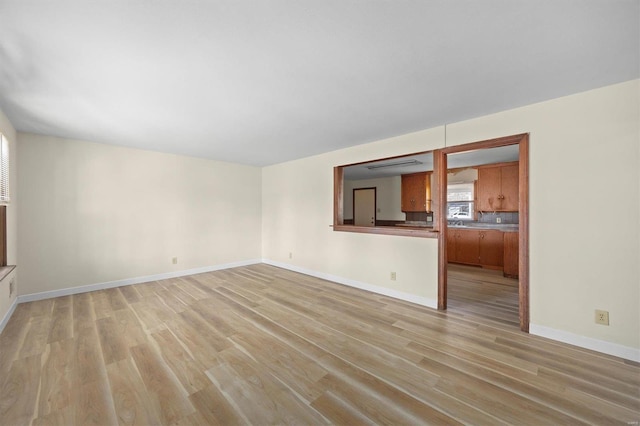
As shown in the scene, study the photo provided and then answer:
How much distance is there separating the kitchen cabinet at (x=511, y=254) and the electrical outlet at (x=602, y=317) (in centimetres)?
273

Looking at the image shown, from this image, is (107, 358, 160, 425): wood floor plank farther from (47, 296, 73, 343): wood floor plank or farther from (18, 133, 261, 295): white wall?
(18, 133, 261, 295): white wall

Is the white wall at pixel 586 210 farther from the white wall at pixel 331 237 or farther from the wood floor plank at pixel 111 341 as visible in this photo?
the wood floor plank at pixel 111 341

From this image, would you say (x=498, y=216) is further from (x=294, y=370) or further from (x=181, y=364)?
(x=181, y=364)

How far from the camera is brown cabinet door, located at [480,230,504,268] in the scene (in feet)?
17.4

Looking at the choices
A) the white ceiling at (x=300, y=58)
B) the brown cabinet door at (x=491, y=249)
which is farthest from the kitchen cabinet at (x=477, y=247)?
the white ceiling at (x=300, y=58)

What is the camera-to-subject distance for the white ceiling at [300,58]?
143 cm

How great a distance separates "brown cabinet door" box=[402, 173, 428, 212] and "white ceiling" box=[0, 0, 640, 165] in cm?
382

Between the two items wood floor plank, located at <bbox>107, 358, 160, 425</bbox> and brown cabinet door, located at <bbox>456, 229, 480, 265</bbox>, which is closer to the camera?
wood floor plank, located at <bbox>107, 358, 160, 425</bbox>

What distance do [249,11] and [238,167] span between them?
474 centimetres

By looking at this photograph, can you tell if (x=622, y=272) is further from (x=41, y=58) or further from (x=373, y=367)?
(x=41, y=58)

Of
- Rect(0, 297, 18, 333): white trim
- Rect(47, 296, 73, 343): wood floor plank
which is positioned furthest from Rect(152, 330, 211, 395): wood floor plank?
Rect(0, 297, 18, 333): white trim

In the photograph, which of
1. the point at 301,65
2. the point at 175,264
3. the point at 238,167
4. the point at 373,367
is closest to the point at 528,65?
the point at 301,65

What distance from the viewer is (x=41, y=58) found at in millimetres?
1834

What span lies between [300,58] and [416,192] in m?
5.72
